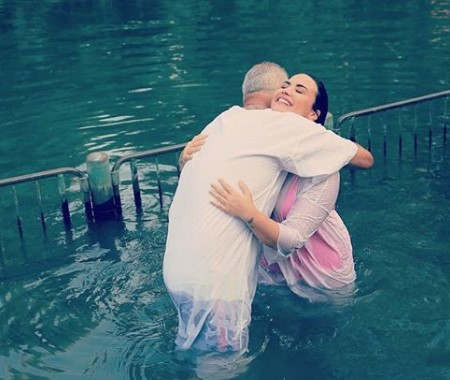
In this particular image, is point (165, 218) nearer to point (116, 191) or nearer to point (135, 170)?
point (116, 191)

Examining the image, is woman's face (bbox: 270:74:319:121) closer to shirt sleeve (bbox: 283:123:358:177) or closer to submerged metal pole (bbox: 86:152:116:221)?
shirt sleeve (bbox: 283:123:358:177)

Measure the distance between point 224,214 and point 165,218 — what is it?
13.7 feet

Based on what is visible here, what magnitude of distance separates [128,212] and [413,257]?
3610 mm

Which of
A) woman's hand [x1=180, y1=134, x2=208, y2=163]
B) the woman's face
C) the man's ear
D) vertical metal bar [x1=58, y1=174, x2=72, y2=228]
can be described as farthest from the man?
vertical metal bar [x1=58, y1=174, x2=72, y2=228]

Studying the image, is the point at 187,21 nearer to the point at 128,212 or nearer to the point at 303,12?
the point at 303,12

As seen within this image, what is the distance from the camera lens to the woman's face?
195 inches

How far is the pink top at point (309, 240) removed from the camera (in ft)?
16.0

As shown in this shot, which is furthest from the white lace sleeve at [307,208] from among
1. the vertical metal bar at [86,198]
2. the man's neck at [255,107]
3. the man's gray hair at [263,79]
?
the vertical metal bar at [86,198]

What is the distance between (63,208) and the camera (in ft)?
27.3

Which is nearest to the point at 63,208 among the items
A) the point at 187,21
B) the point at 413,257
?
the point at 413,257

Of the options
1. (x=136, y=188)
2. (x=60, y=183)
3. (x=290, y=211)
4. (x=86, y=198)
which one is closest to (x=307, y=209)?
(x=290, y=211)

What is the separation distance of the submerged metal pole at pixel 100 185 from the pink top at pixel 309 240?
3.06 metres

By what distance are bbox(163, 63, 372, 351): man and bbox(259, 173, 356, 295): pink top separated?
0.18m

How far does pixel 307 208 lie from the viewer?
4.90 meters
